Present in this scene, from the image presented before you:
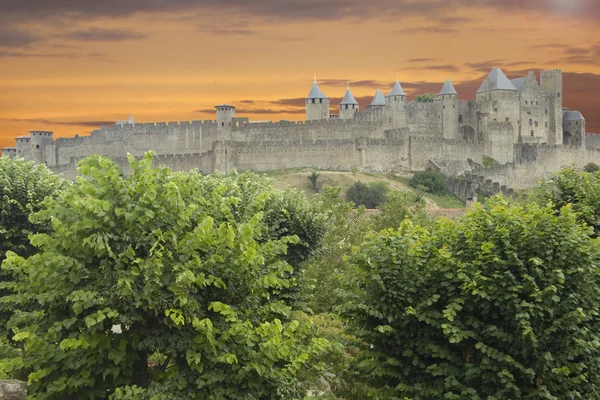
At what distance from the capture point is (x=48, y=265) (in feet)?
66.2

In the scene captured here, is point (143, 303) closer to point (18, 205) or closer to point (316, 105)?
point (18, 205)

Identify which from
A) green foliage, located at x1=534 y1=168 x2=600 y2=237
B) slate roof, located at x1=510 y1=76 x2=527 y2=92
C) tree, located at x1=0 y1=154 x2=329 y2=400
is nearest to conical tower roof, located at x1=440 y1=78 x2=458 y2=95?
slate roof, located at x1=510 y1=76 x2=527 y2=92

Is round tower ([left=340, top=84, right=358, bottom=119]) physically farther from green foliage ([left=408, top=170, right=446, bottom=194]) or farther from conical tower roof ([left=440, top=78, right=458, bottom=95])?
green foliage ([left=408, top=170, right=446, bottom=194])

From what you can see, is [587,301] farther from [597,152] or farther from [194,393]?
[597,152]

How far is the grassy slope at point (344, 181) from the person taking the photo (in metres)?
85.9

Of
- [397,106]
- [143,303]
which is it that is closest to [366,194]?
[397,106]

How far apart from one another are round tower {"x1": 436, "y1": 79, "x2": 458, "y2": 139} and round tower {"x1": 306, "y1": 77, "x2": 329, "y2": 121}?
507 inches

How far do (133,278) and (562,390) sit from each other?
10.2 meters

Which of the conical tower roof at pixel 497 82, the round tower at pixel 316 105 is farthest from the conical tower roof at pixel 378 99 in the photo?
the conical tower roof at pixel 497 82

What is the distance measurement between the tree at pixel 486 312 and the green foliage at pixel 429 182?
65708 millimetres

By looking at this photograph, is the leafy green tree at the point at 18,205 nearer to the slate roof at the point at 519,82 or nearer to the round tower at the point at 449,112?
the round tower at the point at 449,112

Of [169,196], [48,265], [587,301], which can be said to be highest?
[169,196]

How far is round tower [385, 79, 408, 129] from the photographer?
10162cm

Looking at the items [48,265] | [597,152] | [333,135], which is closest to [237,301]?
[48,265]
